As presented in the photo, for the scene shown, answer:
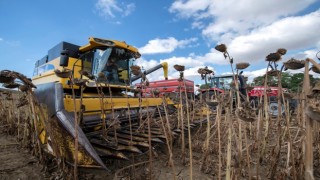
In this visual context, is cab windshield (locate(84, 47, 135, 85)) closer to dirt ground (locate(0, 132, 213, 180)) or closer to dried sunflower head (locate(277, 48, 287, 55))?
dirt ground (locate(0, 132, 213, 180))

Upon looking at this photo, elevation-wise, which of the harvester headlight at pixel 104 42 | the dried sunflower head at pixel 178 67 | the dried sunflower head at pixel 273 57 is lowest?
the dried sunflower head at pixel 273 57

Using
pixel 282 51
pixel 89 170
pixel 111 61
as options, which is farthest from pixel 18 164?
pixel 282 51

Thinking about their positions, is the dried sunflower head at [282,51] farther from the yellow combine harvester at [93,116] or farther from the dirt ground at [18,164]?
the dirt ground at [18,164]

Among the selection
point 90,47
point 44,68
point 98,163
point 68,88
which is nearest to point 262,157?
point 98,163

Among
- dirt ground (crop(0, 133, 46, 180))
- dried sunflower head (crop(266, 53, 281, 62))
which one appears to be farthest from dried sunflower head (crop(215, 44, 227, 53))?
dirt ground (crop(0, 133, 46, 180))

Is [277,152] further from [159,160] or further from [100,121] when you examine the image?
[100,121]

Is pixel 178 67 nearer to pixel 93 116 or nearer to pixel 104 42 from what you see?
pixel 93 116

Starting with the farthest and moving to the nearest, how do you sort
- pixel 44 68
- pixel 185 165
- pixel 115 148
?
pixel 44 68
pixel 185 165
pixel 115 148

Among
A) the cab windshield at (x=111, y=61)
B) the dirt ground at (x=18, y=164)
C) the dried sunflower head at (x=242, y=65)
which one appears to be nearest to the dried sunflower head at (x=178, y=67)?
the dried sunflower head at (x=242, y=65)

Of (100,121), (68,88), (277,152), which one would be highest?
(68,88)

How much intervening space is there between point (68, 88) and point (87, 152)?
3.17 m

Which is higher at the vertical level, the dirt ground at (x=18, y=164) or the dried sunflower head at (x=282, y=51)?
the dried sunflower head at (x=282, y=51)

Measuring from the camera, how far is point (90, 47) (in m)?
5.96

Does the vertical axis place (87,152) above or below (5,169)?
above
